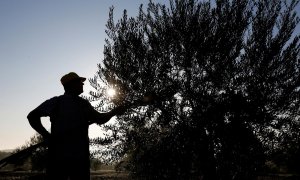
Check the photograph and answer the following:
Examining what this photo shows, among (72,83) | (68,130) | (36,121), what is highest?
(72,83)

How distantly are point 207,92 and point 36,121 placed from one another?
6089mm

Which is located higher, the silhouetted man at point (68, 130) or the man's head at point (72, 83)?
the man's head at point (72, 83)

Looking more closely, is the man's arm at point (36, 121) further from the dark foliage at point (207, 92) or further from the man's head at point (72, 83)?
the dark foliage at point (207, 92)

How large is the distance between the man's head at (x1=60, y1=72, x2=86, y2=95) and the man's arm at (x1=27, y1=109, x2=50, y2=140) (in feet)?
1.72

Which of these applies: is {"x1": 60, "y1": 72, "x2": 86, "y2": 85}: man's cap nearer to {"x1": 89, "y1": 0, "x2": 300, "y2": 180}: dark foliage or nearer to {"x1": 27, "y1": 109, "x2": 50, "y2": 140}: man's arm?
{"x1": 27, "y1": 109, "x2": 50, "y2": 140}: man's arm

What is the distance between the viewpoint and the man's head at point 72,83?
15.1 ft

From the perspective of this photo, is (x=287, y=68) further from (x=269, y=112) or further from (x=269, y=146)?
(x=269, y=146)

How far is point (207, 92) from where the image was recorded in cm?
959

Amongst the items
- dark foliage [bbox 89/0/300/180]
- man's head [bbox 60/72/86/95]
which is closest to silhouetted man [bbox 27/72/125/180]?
man's head [bbox 60/72/86/95]

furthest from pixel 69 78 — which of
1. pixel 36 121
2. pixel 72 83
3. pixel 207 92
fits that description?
pixel 207 92

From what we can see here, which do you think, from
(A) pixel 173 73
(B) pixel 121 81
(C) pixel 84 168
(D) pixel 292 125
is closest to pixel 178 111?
(A) pixel 173 73

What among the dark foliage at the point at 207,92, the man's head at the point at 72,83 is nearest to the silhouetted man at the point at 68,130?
the man's head at the point at 72,83

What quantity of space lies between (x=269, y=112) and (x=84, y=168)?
677cm

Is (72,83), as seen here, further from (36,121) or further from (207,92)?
(207,92)
